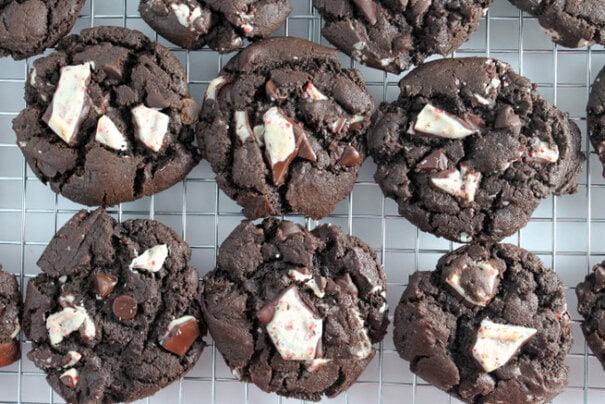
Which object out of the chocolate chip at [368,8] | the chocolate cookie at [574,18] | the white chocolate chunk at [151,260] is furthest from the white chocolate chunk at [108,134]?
the chocolate cookie at [574,18]

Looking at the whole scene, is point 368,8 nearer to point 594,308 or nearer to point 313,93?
point 313,93

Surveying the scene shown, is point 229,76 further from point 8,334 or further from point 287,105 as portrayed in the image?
point 8,334

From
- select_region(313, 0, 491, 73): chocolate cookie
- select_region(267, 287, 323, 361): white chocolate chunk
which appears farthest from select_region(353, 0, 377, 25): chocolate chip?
select_region(267, 287, 323, 361): white chocolate chunk

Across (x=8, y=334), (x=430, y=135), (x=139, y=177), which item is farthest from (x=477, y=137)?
(x=8, y=334)

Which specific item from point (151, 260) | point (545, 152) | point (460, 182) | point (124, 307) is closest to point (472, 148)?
point (460, 182)

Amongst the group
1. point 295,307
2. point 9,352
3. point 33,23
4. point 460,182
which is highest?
point 33,23

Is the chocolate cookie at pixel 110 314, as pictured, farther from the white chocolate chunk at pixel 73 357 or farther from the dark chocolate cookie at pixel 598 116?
the dark chocolate cookie at pixel 598 116
